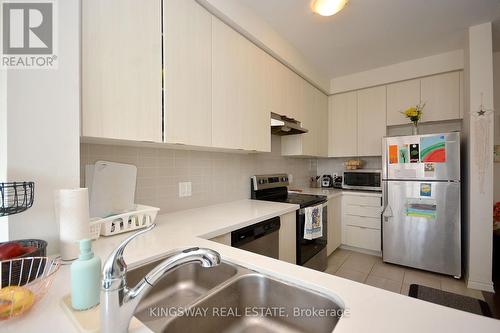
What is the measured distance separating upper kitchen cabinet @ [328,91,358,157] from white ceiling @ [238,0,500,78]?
0.71 meters

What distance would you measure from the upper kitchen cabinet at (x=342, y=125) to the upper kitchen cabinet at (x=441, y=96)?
864mm

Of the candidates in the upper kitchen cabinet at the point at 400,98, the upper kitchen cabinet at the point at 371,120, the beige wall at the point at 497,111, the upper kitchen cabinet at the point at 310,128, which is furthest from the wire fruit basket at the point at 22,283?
the beige wall at the point at 497,111

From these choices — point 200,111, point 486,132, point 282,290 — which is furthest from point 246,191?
point 486,132

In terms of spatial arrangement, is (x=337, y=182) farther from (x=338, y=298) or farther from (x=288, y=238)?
(x=338, y=298)

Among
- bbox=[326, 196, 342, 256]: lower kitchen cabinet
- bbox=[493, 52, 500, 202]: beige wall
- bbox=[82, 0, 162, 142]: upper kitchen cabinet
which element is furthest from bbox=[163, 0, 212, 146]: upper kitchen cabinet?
bbox=[493, 52, 500, 202]: beige wall

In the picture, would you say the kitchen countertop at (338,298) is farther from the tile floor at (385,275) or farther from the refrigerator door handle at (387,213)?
the refrigerator door handle at (387,213)

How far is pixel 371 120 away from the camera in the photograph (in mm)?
3318

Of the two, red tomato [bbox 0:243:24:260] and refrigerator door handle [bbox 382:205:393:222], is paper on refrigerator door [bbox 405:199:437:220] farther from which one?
red tomato [bbox 0:243:24:260]

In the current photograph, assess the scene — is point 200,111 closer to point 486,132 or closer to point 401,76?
point 486,132

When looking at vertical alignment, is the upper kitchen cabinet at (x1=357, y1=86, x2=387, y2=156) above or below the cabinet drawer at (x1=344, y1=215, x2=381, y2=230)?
above

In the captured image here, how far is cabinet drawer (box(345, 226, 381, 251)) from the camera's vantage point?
9.84 ft

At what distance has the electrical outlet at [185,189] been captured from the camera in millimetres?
1770

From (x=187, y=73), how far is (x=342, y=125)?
2.89m
